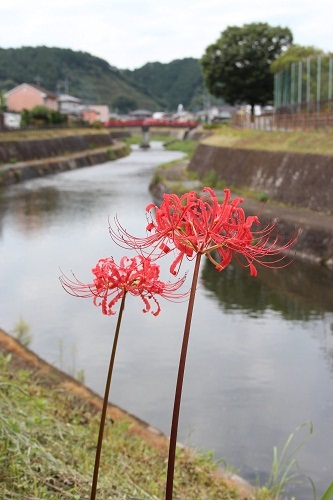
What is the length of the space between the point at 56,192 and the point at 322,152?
11753mm

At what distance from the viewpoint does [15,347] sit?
8.46 meters

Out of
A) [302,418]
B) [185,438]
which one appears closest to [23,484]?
[185,438]

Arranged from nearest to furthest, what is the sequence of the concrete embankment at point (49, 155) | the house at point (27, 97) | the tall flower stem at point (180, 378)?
the tall flower stem at point (180, 378) < the concrete embankment at point (49, 155) < the house at point (27, 97)

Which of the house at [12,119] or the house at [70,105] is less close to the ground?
the house at [70,105]

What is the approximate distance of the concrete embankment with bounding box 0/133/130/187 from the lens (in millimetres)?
32469

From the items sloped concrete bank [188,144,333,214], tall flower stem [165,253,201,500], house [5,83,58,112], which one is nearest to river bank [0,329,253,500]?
tall flower stem [165,253,201,500]

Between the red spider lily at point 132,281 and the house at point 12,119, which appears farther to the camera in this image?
the house at point 12,119

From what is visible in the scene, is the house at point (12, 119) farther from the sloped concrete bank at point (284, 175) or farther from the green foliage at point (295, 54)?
the sloped concrete bank at point (284, 175)

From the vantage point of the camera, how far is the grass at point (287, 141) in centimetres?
1970

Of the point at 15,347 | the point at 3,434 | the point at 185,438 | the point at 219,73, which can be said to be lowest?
the point at 185,438

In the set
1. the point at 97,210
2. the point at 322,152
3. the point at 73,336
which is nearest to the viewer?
the point at 73,336

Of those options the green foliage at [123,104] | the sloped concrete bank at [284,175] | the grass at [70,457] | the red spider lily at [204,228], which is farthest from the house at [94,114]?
the red spider lily at [204,228]

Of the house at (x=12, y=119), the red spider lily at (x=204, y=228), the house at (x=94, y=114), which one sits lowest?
the red spider lily at (x=204, y=228)

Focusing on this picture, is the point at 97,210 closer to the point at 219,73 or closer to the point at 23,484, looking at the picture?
the point at 23,484
